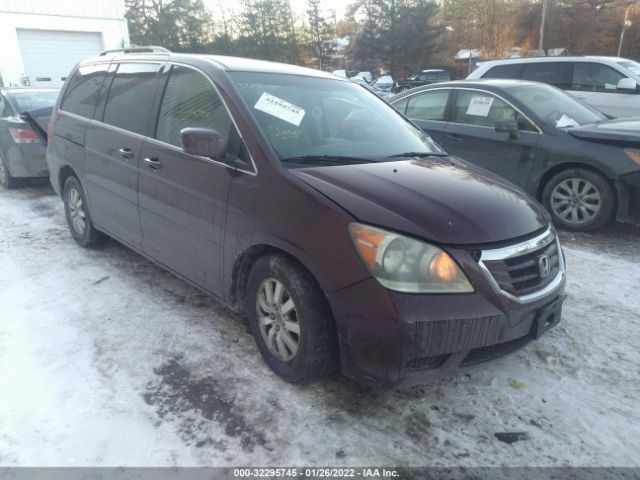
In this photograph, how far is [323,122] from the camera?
127 inches

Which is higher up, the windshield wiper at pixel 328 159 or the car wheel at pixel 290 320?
the windshield wiper at pixel 328 159

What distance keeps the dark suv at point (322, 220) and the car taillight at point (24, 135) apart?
3.51 meters

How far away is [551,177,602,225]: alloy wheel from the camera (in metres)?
5.14

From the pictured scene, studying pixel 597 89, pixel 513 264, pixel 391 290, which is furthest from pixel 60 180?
pixel 597 89

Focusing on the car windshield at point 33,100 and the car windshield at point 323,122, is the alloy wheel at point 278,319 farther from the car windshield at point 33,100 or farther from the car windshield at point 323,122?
the car windshield at point 33,100

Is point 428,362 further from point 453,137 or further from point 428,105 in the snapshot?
point 428,105

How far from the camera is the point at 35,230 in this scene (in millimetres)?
5445

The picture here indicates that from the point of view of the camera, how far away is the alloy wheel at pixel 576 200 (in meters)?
5.14

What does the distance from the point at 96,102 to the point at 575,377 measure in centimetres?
431

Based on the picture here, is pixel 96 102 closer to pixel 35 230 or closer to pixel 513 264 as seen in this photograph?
pixel 35 230

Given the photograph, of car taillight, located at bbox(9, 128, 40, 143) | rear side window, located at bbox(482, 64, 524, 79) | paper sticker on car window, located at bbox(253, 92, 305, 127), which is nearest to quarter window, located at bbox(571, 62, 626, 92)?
rear side window, located at bbox(482, 64, 524, 79)

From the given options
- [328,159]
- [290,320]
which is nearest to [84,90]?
[328,159]

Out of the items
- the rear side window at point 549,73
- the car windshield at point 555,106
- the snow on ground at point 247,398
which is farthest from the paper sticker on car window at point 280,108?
the rear side window at point 549,73

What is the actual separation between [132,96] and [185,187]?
1222 millimetres
